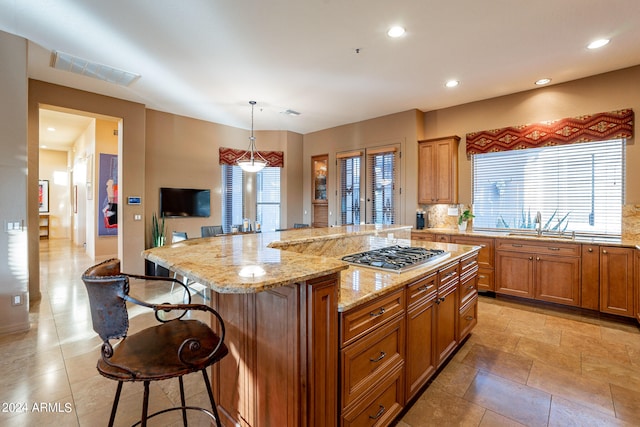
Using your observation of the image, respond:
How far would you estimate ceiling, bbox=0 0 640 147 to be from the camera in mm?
2582

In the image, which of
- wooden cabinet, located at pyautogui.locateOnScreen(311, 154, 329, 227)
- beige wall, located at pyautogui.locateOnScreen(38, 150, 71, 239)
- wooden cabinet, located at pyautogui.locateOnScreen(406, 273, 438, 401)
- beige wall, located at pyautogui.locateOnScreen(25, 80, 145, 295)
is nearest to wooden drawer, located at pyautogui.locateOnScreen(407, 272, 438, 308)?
wooden cabinet, located at pyautogui.locateOnScreen(406, 273, 438, 401)

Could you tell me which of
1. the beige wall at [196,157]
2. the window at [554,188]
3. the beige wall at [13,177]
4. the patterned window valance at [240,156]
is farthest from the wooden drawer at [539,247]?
the beige wall at [13,177]

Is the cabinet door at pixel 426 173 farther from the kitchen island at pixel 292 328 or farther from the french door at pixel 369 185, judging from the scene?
Answer: the kitchen island at pixel 292 328

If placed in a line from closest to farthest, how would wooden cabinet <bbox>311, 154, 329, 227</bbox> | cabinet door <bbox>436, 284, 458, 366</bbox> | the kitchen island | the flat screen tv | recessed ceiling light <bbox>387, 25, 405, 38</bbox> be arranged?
the kitchen island < cabinet door <bbox>436, 284, 458, 366</bbox> < recessed ceiling light <bbox>387, 25, 405, 38</bbox> < the flat screen tv < wooden cabinet <bbox>311, 154, 329, 227</bbox>

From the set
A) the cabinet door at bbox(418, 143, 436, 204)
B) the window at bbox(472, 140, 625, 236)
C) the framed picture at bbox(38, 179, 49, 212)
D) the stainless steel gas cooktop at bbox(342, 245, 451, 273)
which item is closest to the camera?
the stainless steel gas cooktop at bbox(342, 245, 451, 273)

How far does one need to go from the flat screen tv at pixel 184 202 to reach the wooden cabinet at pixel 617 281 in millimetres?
6426

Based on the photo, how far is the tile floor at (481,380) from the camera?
1.89 m

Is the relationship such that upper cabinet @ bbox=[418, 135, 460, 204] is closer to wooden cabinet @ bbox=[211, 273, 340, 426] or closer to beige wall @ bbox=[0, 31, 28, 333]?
wooden cabinet @ bbox=[211, 273, 340, 426]

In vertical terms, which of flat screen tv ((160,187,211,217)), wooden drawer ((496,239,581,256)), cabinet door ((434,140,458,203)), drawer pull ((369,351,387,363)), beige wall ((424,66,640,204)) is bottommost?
drawer pull ((369,351,387,363))

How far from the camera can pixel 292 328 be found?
126cm

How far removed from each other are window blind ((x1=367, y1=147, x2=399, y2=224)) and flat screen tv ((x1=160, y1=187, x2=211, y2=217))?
3.45 m

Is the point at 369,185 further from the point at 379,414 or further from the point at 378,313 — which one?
the point at 379,414

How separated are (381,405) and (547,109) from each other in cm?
469

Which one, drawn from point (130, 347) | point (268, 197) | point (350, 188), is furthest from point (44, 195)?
point (130, 347)
